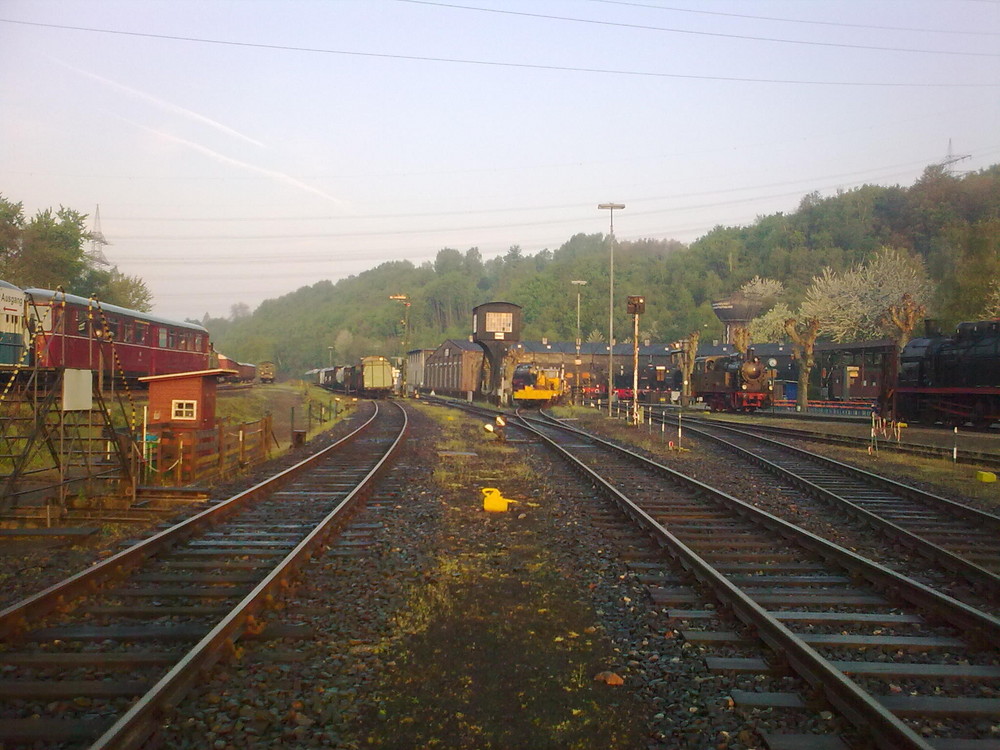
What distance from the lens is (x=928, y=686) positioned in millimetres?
4914

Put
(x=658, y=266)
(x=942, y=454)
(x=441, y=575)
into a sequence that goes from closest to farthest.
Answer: (x=441, y=575) < (x=942, y=454) < (x=658, y=266)

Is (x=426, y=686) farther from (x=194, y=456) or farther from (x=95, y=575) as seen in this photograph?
(x=194, y=456)

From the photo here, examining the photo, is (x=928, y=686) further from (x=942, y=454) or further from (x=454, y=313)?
(x=454, y=313)

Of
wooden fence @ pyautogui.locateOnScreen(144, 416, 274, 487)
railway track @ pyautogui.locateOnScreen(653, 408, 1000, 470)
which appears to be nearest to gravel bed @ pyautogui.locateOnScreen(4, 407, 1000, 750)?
wooden fence @ pyautogui.locateOnScreen(144, 416, 274, 487)

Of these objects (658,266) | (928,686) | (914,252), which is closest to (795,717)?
(928,686)

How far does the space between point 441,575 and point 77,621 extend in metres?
3.12

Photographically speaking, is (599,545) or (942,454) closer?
(599,545)

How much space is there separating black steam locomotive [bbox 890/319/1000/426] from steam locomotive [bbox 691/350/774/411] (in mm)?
9261

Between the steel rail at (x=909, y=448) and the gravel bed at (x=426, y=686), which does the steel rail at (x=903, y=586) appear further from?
the steel rail at (x=909, y=448)

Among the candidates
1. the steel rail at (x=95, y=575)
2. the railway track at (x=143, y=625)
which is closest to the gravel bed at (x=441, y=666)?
the railway track at (x=143, y=625)

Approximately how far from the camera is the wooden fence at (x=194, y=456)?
13852mm

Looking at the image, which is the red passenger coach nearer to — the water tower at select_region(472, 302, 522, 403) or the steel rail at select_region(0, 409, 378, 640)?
the steel rail at select_region(0, 409, 378, 640)

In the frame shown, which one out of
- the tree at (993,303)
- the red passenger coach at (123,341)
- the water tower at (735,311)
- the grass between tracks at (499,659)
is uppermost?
the water tower at (735,311)

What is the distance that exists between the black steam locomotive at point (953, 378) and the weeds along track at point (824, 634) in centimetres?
1938
